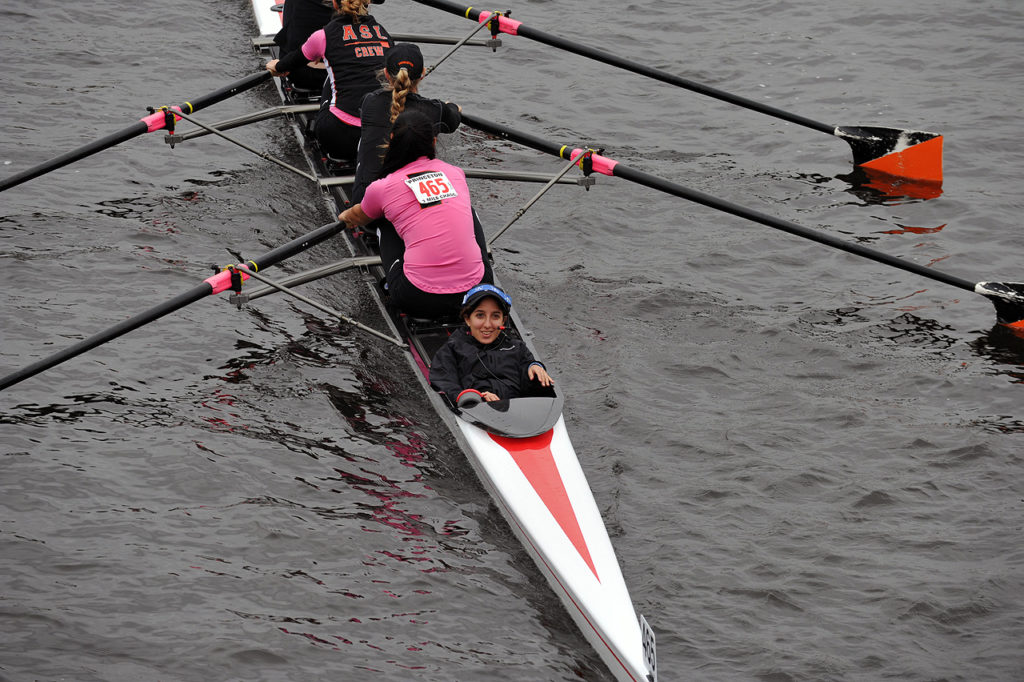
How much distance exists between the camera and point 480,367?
701 centimetres

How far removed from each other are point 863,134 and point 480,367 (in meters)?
6.41

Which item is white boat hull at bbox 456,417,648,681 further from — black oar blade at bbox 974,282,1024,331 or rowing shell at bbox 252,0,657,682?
black oar blade at bbox 974,282,1024,331

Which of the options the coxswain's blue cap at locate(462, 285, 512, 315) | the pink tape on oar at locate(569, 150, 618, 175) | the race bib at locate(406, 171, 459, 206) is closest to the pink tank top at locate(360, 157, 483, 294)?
the race bib at locate(406, 171, 459, 206)

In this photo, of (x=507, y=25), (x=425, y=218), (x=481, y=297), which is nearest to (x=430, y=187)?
(x=425, y=218)

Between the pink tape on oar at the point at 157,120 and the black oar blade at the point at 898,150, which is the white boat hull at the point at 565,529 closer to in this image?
the pink tape on oar at the point at 157,120

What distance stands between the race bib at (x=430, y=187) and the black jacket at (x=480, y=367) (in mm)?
981

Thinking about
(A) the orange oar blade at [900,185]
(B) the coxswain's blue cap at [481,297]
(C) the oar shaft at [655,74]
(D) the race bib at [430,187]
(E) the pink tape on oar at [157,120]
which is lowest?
(A) the orange oar blade at [900,185]

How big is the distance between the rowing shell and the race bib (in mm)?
1091

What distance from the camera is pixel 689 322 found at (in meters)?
9.13

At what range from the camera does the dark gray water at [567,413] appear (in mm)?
5938

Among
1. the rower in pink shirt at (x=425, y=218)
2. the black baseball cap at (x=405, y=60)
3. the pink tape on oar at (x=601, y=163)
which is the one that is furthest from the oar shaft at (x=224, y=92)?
the pink tape on oar at (x=601, y=163)

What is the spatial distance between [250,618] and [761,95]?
9.86m

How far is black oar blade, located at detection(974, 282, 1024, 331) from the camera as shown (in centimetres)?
873

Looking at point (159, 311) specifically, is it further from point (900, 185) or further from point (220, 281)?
point (900, 185)
